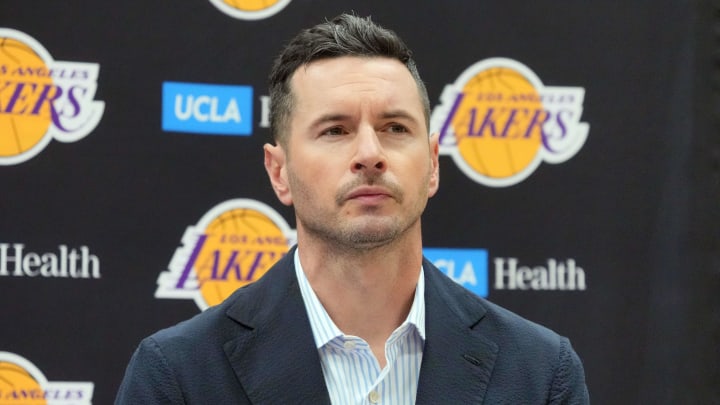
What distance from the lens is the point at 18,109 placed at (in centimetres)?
256

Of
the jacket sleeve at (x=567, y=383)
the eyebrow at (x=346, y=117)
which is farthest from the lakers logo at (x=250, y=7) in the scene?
the jacket sleeve at (x=567, y=383)

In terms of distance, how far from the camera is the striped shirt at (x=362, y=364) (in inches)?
68.7

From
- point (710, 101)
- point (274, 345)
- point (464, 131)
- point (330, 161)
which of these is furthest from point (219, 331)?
point (710, 101)

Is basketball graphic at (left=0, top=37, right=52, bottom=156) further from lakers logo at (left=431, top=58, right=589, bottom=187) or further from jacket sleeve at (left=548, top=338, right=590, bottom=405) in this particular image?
jacket sleeve at (left=548, top=338, right=590, bottom=405)

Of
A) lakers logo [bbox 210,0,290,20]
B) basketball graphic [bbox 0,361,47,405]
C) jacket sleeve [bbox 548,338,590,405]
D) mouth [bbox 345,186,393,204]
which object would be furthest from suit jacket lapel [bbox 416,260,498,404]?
basketball graphic [bbox 0,361,47,405]

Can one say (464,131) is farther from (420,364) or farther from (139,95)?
(420,364)

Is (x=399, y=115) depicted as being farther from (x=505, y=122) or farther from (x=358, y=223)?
(x=505, y=122)

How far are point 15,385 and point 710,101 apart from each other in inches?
79.0

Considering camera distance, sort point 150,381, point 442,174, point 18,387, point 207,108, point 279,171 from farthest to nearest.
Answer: point 442,174 → point 207,108 → point 18,387 → point 279,171 → point 150,381

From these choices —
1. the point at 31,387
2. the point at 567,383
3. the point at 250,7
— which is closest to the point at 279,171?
the point at 567,383

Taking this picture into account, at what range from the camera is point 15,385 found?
8.30 feet

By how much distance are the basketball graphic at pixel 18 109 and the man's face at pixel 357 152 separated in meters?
0.98

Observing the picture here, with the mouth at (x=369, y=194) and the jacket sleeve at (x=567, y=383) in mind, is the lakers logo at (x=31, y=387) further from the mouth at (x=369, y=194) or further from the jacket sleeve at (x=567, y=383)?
the jacket sleeve at (x=567, y=383)

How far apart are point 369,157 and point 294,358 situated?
363 mm
